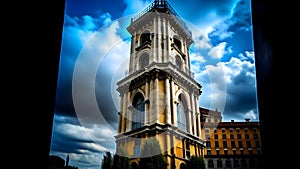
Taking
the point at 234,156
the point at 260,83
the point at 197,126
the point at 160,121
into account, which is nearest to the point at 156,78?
the point at 160,121

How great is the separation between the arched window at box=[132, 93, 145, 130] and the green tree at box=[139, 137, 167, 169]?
4.93 meters

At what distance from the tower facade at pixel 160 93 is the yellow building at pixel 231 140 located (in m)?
25.2

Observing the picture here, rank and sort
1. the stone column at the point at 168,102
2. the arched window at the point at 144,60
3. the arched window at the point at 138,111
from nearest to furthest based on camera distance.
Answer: the stone column at the point at 168,102 → the arched window at the point at 138,111 → the arched window at the point at 144,60

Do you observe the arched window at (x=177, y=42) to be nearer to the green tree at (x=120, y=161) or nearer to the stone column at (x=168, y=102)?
the stone column at (x=168, y=102)

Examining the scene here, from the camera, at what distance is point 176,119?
2303cm

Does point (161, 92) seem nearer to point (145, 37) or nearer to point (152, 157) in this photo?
point (152, 157)

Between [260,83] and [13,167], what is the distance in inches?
81.6

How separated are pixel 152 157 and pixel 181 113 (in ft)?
27.4

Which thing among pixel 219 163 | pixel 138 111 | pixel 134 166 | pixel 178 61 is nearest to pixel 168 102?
pixel 138 111

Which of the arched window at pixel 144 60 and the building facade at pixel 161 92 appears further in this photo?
the arched window at pixel 144 60

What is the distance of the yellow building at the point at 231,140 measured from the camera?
47.7 meters

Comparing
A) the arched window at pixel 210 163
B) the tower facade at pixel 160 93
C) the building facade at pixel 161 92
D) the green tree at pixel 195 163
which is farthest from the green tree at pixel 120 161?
the arched window at pixel 210 163

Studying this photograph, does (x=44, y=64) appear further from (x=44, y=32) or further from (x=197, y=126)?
(x=197, y=126)

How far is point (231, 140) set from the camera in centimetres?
5212
